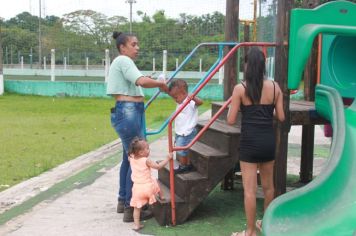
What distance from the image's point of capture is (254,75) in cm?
388

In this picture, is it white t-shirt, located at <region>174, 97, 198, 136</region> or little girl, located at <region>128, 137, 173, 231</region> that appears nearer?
little girl, located at <region>128, 137, 173, 231</region>

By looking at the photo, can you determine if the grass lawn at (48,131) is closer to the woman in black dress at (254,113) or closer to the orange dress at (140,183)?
the orange dress at (140,183)

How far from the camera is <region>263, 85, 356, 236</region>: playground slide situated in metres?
3.28

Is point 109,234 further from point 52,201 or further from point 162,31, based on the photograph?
point 162,31

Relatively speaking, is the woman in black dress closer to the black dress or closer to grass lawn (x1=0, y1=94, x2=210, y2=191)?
the black dress

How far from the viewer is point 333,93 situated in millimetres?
4426

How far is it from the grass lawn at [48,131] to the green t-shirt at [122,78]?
2.30 meters

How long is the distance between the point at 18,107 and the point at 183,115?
40.1ft

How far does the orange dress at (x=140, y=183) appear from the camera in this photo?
4527mm

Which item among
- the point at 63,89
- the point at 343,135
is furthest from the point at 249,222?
the point at 63,89

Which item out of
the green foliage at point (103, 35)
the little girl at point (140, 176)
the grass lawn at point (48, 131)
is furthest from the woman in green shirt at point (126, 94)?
the green foliage at point (103, 35)

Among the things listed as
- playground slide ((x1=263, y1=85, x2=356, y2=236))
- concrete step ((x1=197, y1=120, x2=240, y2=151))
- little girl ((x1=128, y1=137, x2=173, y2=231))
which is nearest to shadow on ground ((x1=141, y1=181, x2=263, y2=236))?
little girl ((x1=128, y1=137, x2=173, y2=231))

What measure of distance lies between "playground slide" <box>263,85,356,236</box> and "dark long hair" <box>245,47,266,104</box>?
69 centimetres

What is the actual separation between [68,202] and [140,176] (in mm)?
1369
